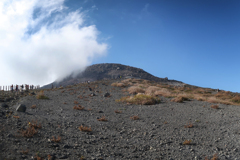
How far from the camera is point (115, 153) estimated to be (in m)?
6.18

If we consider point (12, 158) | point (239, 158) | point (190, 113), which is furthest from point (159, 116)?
point (12, 158)

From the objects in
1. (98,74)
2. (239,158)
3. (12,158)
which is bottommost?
(239,158)

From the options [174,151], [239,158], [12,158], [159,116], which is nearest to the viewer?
[12,158]

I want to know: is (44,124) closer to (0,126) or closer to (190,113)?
(0,126)

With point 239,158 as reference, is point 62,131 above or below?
above

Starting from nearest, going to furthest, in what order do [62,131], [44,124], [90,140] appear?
[90,140] < [62,131] < [44,124]

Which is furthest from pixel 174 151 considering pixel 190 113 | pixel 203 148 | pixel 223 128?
pixel 190 113

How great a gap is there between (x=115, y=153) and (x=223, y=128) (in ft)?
22.3

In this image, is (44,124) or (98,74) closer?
(44,124)

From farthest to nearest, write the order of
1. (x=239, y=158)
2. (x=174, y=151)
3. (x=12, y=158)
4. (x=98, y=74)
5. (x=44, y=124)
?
(x=98, y=74)
(x=44, y=124)
(x=174, y=151)
(x=239, y=158)
(x=12, y=158)

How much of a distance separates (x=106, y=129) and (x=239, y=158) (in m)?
5.97

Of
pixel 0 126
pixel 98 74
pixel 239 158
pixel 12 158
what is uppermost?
pixel 98 74

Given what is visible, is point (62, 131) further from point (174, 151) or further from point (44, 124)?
point (174, 151)

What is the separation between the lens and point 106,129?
9141mm
